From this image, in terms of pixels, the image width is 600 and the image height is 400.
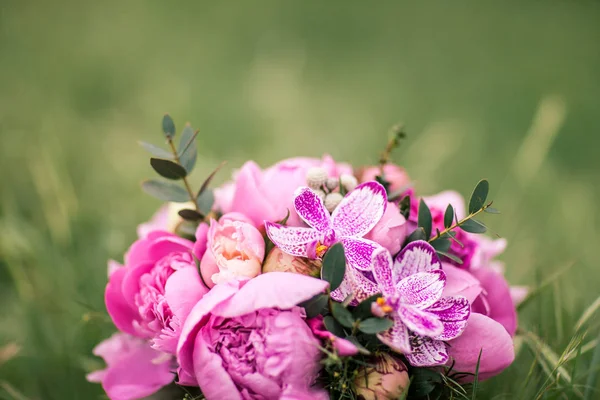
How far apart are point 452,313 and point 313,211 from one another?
0.45 feet

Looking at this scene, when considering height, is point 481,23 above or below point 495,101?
above

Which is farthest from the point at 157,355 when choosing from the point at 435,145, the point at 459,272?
the point at 435,145

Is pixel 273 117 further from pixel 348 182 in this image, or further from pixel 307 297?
pixel 307 297

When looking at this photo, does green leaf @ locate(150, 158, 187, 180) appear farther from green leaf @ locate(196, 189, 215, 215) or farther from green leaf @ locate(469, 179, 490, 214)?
green leaf @ locate(469, 179, 490, 214)

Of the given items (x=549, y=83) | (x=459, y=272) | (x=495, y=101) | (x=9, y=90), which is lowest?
(x=9, y=90)

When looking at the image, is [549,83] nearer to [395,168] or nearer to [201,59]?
[201,59]

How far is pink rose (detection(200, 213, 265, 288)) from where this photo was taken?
0.45 meters

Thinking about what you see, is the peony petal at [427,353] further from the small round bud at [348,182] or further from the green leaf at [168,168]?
the green leaf at [168,168]

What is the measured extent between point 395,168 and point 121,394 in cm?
33

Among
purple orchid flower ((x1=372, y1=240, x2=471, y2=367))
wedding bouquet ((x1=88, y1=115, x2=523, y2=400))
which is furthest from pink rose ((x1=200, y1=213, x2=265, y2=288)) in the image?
purple orchid flower ((x1=372, y1=240, x2=471, y2=367))

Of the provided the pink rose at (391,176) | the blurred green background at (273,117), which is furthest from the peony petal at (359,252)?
the blurred green background at (273,117)

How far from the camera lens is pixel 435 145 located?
3.72 feet

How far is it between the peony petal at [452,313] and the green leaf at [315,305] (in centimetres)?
9

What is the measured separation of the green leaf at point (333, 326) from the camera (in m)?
0.42
